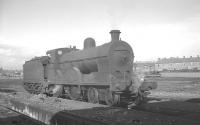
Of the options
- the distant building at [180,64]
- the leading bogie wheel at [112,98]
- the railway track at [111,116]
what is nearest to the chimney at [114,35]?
the leading bogie wheel at [112,98]

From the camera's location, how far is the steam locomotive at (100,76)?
12.8 m

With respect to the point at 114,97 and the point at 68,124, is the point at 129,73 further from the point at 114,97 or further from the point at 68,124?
the point at 68,124

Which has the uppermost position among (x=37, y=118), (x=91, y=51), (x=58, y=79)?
(x=91, y=51)

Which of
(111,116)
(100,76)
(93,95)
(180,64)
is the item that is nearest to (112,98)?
(100,76)

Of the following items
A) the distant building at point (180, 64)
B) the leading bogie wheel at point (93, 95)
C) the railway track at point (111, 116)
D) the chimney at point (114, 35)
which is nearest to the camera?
the railway track at point (111, 116)

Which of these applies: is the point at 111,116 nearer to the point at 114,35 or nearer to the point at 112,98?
the point at 112,98

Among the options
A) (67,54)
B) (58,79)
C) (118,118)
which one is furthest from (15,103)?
(118,118)

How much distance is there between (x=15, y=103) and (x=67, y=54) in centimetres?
553

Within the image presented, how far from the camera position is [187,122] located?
775 cm

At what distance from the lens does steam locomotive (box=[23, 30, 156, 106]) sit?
1279 cm

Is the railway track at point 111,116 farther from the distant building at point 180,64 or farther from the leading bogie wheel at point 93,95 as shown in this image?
the distant building at point 180,64

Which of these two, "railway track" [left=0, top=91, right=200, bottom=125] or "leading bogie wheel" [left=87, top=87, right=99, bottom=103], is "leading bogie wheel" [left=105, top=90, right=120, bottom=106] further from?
"railway track" [left=0, top=91, right=200, bottom=125]

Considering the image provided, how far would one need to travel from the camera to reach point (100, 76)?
13.1 metres

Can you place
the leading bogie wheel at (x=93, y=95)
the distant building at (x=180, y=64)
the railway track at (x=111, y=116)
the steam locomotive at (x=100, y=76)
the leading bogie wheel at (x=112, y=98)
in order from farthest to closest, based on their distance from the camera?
the distant building at (x=180, y=64)
the leading bogie wheel at (x=93, y=95)
the steam locomotive at (x=100, y=76)
the leading bogie wheel at (x=112, y=98)
the railway track at (x=111, y=116)
